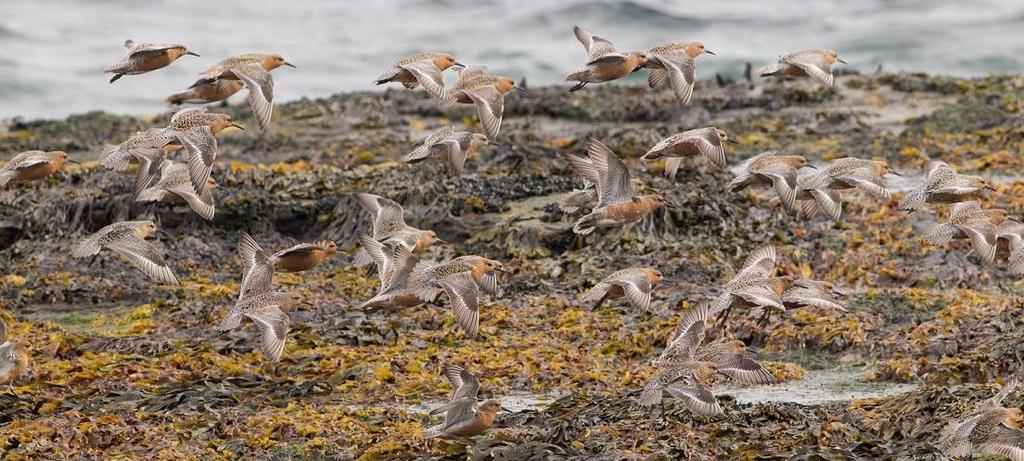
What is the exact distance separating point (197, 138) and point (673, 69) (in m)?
3.48

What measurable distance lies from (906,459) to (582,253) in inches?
248

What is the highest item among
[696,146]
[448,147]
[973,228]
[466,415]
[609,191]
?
[696,146]

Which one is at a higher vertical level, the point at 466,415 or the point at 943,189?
the point at 943,189

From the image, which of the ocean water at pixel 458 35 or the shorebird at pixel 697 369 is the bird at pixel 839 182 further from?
the ocean water at pixel 458 35

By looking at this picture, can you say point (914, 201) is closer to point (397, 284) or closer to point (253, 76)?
point (397, 284)

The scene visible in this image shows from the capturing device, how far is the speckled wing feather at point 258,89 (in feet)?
34.9

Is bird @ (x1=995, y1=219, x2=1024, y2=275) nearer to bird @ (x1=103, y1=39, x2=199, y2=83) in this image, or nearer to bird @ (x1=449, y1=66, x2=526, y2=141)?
bird @ (x1=449, y1=66, x2=526, y2=141)

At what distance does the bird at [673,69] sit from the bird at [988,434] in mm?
3052

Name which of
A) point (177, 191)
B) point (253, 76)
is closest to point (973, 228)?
point (253, 76)

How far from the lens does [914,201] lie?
11242mm

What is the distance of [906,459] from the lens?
364 inches

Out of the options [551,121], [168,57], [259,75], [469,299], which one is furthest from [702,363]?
[551,121]

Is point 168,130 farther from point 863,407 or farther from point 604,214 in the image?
point 863,407

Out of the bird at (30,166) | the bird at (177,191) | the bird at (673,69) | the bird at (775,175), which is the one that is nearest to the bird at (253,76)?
the bird at (177,191)
